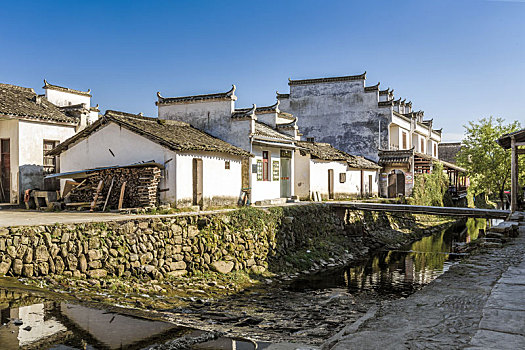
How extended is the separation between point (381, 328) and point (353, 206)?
17094 mm

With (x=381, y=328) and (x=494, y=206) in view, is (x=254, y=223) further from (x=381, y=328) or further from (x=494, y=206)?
(x=494, y=206)

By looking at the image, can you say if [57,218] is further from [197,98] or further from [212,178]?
[197,98]

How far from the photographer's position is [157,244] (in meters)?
13.2

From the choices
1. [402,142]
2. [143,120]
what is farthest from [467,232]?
[143,120]

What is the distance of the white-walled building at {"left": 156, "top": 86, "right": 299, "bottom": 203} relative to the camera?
824 inches

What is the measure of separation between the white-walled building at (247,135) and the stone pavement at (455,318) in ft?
47.8

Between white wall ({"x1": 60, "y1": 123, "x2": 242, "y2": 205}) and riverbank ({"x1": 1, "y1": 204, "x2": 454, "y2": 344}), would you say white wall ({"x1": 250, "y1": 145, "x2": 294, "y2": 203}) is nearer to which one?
white wall ({"x1": 60, "y1": 123, "x2": 242, "y2": 205})

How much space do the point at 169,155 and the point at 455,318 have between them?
1329 centimetres

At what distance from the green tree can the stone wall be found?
46.2ft

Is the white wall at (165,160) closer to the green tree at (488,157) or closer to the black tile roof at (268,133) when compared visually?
the black tile roof at (268,133)

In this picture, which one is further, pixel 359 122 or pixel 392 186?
pixel 392 186

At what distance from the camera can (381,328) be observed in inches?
195

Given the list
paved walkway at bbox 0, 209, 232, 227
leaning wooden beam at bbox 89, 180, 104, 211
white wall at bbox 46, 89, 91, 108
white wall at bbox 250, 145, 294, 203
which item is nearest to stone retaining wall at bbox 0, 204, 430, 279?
paved walkway at bbox 0, 209, 232, 227

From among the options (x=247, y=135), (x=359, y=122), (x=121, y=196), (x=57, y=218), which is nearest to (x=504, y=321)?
(x=57, y=218)
